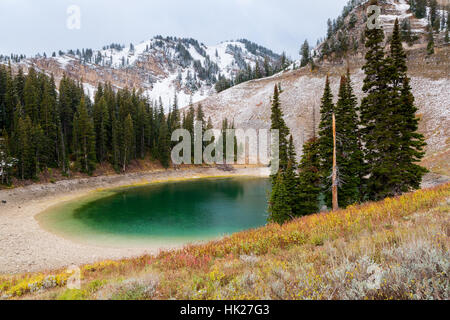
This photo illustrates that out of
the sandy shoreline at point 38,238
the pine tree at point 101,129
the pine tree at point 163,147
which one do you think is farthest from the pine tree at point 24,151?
the pine tree at point 163,147

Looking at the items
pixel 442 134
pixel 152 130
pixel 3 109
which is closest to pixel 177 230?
pixel 3 109

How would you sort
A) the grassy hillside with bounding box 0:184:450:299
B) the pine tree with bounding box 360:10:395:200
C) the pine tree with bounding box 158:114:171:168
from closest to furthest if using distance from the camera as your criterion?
the grassy hillside with bounding box 0:184:450:299 → the pine tree with bounding box 360:10:395:200 → the pine tree with bounding box 158:114:171:168

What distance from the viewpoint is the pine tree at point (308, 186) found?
19.6 metres

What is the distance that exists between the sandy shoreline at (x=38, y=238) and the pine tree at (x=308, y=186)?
43.1 ft

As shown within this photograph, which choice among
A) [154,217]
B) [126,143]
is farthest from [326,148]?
[126,143]

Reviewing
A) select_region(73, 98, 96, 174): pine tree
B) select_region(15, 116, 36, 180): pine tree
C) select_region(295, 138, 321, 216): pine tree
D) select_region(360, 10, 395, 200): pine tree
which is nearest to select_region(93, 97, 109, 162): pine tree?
select_region(73, 98, 96, 174): pine tree

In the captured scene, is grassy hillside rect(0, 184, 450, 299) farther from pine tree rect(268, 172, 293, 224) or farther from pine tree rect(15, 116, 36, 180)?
pine tree rect(15, 116, 36, 180)

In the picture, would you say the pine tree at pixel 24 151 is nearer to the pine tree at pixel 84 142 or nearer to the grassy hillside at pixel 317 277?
the pine tree at pixel 84 142

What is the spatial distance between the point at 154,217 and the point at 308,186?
20311mm

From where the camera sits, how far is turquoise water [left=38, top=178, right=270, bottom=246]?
21.5 metres

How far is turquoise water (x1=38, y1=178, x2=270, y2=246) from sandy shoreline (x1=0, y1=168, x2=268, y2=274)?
163 cm
